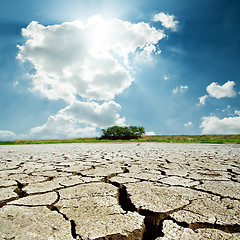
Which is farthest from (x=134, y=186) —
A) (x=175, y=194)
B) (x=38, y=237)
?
(x=38, y=237)

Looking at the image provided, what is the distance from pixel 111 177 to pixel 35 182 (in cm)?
69

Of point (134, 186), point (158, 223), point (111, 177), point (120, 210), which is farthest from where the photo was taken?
point (111, 177)

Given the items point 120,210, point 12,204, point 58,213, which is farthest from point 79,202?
point 12,204

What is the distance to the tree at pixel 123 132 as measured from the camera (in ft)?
64.5

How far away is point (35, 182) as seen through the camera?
54.2 inches

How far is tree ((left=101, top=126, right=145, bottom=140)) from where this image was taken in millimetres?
19672

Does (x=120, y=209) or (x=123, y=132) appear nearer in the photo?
(x=120, y=209)

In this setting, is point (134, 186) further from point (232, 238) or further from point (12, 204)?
point (12, 204)

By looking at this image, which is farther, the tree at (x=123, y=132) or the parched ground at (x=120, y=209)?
the tree at (x=123, y=132)

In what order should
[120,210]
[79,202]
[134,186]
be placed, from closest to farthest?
[120,210]
[79,202]
[134,186]

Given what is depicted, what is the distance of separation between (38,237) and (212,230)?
783 millimetres

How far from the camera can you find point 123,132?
19.9m

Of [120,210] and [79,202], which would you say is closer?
[120,210]

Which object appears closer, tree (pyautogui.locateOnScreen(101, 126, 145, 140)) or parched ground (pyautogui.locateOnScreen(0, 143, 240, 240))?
parched ground (pyautogui.locateOnScreen(0, 143, 240, 240))
